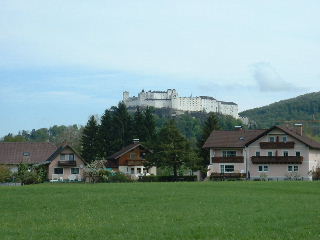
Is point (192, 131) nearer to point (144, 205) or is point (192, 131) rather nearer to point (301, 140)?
point (301, 140)

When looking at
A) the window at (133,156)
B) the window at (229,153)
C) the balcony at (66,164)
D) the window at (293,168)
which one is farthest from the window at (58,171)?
the window at (293,168)

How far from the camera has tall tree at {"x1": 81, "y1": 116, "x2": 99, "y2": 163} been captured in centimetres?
10048

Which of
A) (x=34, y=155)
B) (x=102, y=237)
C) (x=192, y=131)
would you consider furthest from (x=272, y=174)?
(x=192, y=131)

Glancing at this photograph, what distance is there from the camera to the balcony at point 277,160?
8550 cm

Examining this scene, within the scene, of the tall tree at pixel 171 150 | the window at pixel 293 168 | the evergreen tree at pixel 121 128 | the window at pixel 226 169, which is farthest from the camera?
the evergreen tree at pixel 121 128

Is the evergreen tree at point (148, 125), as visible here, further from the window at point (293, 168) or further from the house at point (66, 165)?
the window at point (293, 168)

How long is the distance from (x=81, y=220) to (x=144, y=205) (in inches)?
288

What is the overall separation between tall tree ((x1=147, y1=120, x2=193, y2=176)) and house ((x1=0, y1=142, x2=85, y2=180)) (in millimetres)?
16438

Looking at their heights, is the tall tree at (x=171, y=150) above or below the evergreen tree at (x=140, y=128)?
below

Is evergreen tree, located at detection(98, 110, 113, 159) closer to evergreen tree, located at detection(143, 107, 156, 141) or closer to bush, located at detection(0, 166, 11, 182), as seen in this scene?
evergreen tree, located at detection(143, 107, 156, 141)

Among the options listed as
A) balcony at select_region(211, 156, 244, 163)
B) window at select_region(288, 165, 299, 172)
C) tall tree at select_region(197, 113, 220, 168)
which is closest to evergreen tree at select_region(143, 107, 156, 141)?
tall tree at select_region(197, 113, 220, 168)

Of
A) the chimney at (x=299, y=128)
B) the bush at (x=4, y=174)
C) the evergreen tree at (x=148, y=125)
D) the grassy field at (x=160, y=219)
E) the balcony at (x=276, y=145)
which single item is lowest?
the grassy field at (x=160, y=219)

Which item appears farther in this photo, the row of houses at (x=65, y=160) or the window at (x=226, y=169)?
the row of houses at (x=65, y=160)

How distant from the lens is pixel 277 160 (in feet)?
283
